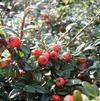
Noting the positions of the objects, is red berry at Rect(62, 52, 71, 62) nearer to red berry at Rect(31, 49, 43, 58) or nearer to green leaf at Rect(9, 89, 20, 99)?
red berry at Rect(31, 49, 43, 58)

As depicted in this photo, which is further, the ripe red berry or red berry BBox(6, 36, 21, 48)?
the ripe red berry

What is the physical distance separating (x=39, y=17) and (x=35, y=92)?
1966 millimetres

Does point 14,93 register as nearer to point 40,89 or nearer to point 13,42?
point 40,89

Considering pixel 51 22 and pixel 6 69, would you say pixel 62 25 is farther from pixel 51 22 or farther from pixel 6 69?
pixel 6 69

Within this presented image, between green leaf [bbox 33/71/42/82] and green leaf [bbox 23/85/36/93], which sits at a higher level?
green leaf [bbox 33/71/42/82]

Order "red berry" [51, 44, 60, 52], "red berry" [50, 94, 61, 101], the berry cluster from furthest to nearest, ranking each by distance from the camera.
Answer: "red berry" [51, 44, 60, 52] < the berry cluster < "red berry" [50, 94, 61, 101]

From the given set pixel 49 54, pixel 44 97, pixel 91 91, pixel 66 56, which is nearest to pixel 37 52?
pixel 49 54

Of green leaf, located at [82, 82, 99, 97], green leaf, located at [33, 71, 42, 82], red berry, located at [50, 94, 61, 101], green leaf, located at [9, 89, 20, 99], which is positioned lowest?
red berry, located at [50, 94, 61, 101]

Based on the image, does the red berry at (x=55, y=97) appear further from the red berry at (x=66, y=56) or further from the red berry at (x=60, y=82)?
the red berry at (x=66, y=56)

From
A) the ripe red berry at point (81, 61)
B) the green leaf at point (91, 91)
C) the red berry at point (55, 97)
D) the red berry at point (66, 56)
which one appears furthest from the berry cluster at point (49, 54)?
the green leaf at point (91, 91)

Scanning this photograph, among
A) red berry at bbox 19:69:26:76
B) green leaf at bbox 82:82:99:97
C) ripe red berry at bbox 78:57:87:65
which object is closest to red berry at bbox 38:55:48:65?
red berry at bbox 19:69:26:76

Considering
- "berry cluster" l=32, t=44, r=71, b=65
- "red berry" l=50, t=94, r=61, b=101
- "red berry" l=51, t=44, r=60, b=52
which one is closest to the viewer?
"red berry" l=50, t=94, r=61, b=101

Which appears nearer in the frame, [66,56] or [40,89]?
[40,89]

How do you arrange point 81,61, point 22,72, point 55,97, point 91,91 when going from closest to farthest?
point 91,91
point 55,97
point 22,72
point 81,61
